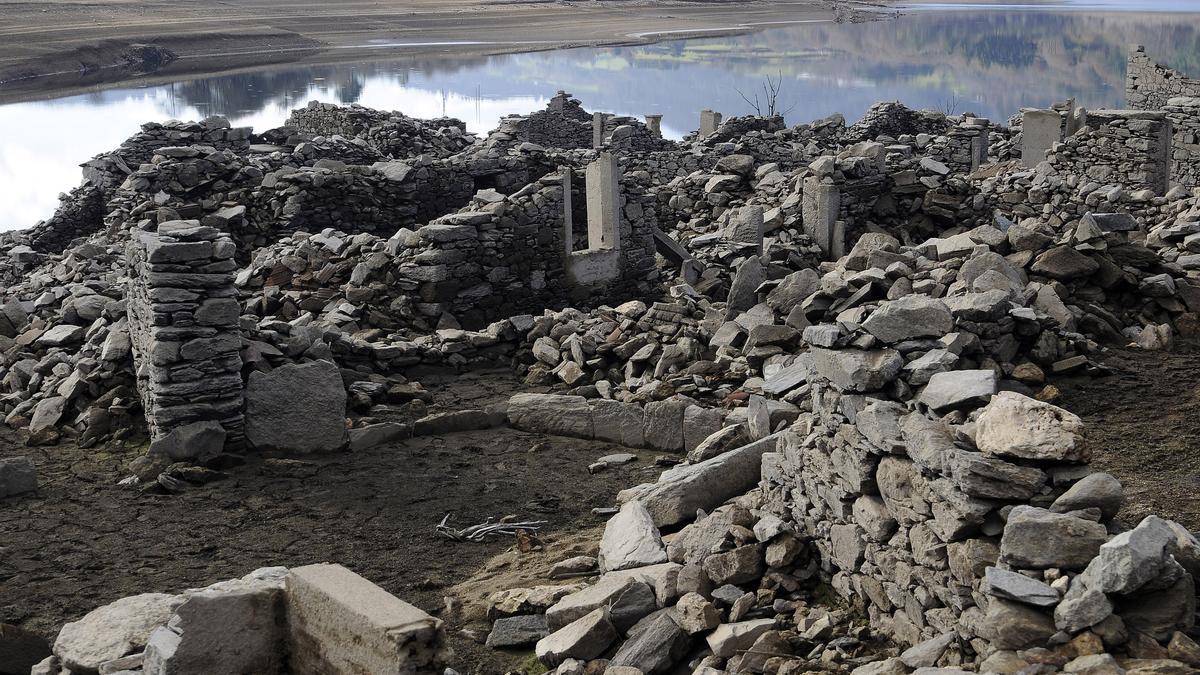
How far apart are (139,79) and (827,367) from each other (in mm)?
41995

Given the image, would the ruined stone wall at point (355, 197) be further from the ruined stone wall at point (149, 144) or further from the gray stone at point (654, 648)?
the gray stone at point (654, 648)

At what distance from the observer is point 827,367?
6891mm

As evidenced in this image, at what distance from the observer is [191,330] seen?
1035 cm

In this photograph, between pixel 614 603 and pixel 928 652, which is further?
pixel 614 603

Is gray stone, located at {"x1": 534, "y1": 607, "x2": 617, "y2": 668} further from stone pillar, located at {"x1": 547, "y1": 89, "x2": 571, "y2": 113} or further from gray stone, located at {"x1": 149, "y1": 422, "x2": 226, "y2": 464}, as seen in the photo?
stone pillar, located at {"x1": 547, "y1": 89, "x2": 571, "y2": 113}

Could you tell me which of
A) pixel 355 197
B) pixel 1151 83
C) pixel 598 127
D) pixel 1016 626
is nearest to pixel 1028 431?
pixel 1016 626

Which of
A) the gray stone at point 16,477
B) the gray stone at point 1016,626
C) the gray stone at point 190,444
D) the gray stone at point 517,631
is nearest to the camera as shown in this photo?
the gray stone at point 1016,626

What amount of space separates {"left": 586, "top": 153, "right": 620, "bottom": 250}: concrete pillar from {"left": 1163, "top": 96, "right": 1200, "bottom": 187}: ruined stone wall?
1056 cm

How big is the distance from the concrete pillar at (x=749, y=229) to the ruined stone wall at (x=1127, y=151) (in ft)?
23.5

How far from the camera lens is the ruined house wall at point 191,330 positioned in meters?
10.2

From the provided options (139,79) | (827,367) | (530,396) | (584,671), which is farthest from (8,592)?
(139,79)

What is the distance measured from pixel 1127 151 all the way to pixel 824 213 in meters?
6.70

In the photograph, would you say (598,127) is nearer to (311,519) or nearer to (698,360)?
(698,360)

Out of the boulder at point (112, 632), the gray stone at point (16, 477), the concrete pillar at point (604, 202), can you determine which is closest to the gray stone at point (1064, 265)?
the concrete pillar at point (604, 202)
